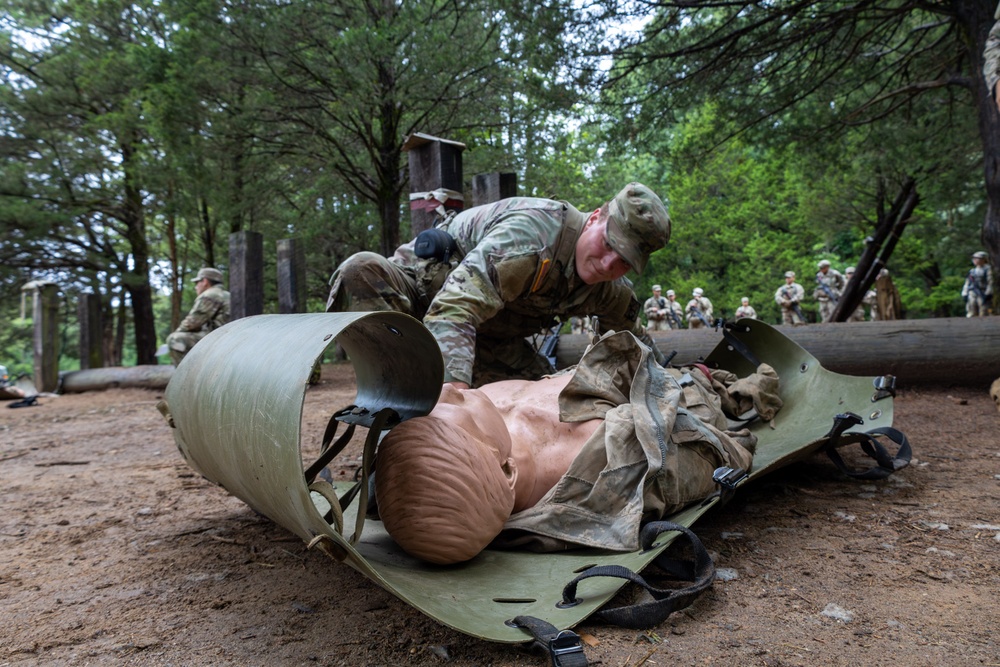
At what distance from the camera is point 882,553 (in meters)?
2.16

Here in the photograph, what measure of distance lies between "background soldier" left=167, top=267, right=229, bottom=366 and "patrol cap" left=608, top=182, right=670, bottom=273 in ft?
23.4

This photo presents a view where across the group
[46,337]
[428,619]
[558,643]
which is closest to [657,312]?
[46,337]

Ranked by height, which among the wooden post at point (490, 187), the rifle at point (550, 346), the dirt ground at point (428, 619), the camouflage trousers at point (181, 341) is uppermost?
the wooden post at point (490, 187)

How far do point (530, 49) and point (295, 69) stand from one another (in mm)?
3460

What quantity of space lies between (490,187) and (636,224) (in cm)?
269

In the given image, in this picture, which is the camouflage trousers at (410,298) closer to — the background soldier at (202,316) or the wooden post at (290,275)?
the wooden post at (290,275)

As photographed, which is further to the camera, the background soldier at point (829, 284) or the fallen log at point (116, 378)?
the background soldier at point (829, 284)

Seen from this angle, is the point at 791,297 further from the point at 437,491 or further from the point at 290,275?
the point at 437,491

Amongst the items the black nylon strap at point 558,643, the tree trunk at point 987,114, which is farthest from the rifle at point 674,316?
the black nylon strap at point 558,643

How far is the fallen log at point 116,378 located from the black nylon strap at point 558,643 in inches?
369

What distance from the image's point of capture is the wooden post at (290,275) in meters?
6.36

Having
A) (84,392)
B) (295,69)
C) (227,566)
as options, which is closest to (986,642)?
(227,566)

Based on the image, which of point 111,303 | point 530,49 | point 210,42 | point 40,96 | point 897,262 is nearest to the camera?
point 530,49

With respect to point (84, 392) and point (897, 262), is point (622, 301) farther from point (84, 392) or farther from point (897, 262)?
point (897, 262)
